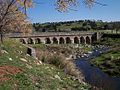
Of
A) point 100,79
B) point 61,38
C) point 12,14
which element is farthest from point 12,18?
point 61,38

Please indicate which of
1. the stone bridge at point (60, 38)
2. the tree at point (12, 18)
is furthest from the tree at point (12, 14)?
the stone bridge at point (60, 38)

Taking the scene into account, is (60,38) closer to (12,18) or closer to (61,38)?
(61,38)

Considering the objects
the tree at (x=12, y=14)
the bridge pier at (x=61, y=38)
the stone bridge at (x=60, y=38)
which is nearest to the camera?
the tree at (x=12, y=14)

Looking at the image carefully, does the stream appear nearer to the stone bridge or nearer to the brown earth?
the brown earth

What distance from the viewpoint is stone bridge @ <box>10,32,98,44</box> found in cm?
12970

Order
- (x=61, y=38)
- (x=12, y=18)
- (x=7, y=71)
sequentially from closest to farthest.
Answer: (x=7, y=71), (x=12, y=18), (x=61, y=38)

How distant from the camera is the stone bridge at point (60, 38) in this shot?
5106 inches

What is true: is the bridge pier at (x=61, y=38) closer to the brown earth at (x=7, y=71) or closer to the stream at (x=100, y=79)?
the stream at (x=100, y=79)

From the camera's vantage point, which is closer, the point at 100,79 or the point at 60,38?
the point at 100,79

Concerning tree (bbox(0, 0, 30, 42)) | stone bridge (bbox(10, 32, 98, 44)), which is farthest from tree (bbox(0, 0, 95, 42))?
stone bridge (bbox(10, 32, 98, 44))

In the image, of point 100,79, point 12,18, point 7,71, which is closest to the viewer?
point 7,71

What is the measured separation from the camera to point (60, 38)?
501 ft

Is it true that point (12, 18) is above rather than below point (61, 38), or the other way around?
above

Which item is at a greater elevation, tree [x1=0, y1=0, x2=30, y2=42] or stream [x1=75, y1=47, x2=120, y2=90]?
tree [x1=0, y1=0, x2=30, y2=42]
